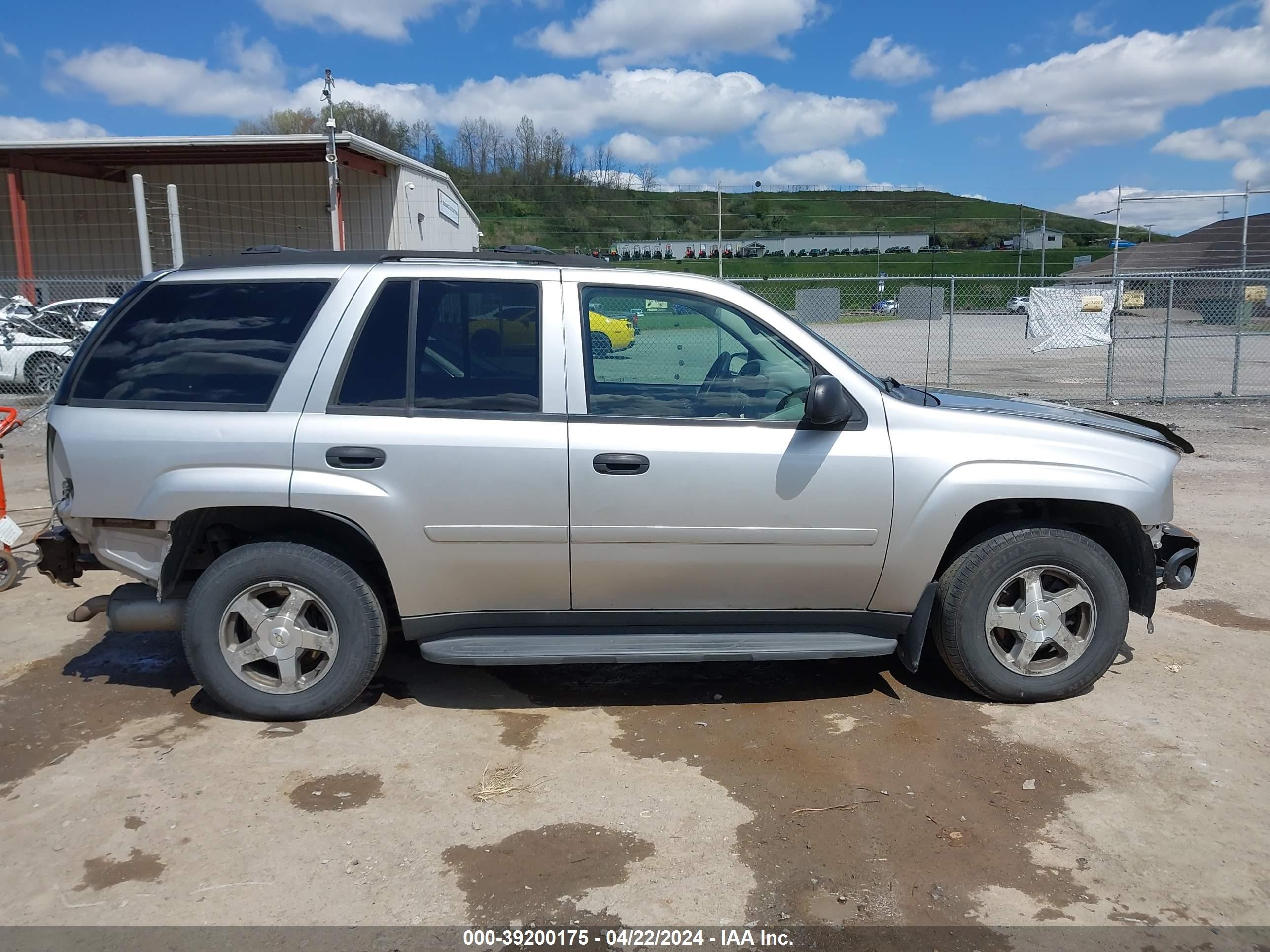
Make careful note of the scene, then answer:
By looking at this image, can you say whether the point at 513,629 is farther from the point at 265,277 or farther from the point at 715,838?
the point at 265,277

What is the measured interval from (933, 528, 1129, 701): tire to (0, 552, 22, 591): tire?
5.62 metres

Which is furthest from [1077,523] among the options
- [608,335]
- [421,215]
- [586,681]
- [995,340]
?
[995,340]

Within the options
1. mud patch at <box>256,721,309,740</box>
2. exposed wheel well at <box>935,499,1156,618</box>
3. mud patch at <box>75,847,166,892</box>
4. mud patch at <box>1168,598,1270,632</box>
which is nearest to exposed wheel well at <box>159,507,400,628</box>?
mud patch at <box>256,721,309,740</box>

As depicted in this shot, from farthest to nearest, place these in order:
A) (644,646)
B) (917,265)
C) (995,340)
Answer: (917,265) → (995,340) → (644,646)

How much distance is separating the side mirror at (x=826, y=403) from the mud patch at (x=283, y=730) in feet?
8.46

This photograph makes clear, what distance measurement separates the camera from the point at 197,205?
24344mm

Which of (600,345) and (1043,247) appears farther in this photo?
(1043,247)

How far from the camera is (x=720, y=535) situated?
4.08 m

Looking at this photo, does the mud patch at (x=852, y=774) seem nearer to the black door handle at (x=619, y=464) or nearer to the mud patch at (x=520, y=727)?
the mud patch at (x=520, y=727)

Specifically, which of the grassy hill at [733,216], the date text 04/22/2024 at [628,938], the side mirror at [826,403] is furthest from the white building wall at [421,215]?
the date text 04/22/2024 at [628,938]

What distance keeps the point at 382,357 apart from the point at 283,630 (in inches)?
49.1

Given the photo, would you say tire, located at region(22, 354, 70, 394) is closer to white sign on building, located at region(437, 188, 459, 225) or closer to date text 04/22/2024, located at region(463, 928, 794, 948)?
white sign on building, located at region(437, 188, 459, 225)

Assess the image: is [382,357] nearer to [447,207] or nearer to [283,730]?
[283,730]

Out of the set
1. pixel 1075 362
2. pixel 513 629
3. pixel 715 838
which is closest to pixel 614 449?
pixel 513 629
